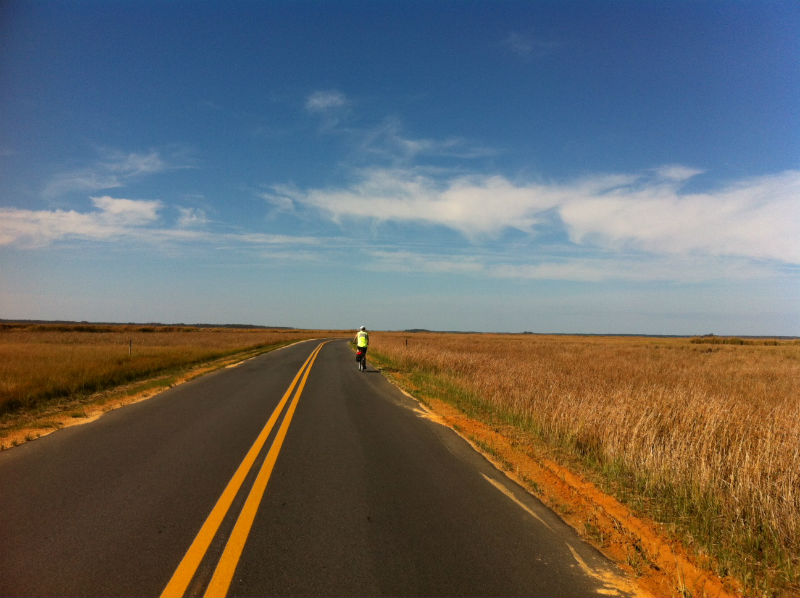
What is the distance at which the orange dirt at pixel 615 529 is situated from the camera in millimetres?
3215

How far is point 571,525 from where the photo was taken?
13.6ft

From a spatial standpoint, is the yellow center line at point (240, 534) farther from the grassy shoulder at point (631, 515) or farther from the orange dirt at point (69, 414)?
the orange dirt at point (69, 414)

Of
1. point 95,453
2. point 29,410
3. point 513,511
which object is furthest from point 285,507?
point 29,410

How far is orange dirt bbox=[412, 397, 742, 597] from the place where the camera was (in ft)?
10.5

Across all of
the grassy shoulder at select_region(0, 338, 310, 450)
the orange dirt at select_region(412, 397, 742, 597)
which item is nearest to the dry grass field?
the orange dirt at select_region(412, 397, 742, 597)

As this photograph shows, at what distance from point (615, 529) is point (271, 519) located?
3317 millimetres

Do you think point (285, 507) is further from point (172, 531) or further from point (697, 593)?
point (697, 593)

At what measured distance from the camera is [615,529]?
4090mm

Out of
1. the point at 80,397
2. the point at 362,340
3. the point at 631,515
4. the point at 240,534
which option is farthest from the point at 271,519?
the point at 362,340

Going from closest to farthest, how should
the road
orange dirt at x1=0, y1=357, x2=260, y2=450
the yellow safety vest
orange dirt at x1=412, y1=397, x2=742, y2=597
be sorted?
the road → orange dirt at x1=412, y1=397, x2=742, y2=597 → orange dirt at x1=0, y1=357, x2=260, y2=450 → the yellow safety vest

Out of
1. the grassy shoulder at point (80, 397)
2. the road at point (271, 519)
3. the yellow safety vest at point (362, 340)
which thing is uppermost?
the yellow safety vest at point (362, 340)

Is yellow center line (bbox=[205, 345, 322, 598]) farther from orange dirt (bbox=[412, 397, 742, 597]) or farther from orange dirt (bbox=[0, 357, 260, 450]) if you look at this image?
orange dirt (bbox=[0, 357, 260, 450])

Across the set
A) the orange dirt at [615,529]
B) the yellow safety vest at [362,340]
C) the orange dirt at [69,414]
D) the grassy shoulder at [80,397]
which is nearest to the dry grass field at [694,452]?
the orange dirt at [615,529]

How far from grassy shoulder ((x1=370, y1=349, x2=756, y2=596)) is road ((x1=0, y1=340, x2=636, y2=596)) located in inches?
12.6
